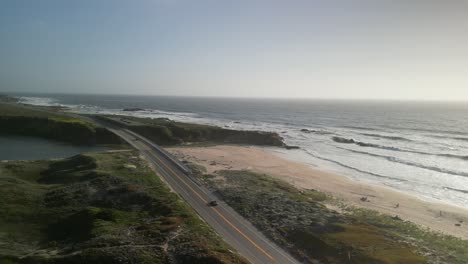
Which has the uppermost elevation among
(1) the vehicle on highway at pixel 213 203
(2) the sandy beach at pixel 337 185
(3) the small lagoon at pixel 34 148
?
(3) the small lagoon at pixel 34 148

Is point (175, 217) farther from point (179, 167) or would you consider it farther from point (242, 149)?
point (242, 149)

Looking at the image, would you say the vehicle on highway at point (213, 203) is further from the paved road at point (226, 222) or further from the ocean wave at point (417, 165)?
the ocean wave at point (417, 165)

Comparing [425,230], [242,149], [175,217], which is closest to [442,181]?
[425,230]

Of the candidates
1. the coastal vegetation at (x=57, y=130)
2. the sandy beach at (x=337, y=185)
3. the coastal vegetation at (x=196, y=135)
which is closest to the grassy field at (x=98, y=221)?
the sandy beach at (x=337, y=185)

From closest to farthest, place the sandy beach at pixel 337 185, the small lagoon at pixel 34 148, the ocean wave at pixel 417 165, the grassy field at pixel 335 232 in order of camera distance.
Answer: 1. the grassy field at pixel 335 232
2. the sandy beach at pixel 337 185
3. the small lagoon at pixel 34 148
4. the ocean wave at pixel 417 165

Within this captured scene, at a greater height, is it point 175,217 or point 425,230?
point 175,217

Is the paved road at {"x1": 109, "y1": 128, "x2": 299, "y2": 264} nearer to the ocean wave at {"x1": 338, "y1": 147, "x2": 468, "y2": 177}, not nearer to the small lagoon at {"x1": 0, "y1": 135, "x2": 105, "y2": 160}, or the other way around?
the small lagoon at {"x1": 0, "y1": 135, "x2": 105, "y2": 160}
